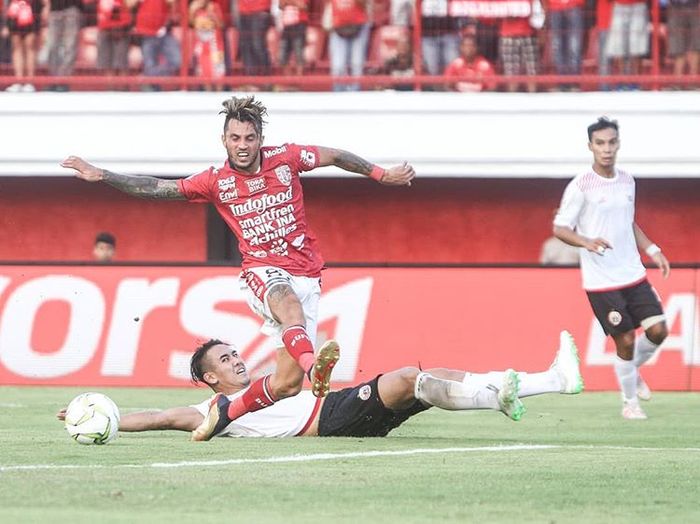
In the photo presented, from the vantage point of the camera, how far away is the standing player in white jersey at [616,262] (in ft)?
45.3

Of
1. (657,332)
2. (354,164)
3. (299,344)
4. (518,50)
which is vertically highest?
(518,50)

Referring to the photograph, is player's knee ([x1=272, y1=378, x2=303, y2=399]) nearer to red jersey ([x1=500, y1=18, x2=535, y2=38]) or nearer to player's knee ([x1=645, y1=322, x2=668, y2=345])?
player's knee ([x1=645, y1=322, x2=668, y2=345])

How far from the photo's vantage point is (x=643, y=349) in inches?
559

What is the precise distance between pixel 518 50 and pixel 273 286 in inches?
462

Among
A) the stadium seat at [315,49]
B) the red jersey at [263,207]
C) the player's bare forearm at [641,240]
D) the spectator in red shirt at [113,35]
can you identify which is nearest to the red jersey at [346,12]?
the stadium seat at [315,49]

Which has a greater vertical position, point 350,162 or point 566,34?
point 566,34

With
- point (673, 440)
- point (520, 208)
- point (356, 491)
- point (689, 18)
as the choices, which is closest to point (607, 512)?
point (356, 491)

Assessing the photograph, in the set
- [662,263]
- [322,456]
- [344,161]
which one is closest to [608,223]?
[662,263]

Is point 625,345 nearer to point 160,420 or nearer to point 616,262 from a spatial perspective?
point 616,262

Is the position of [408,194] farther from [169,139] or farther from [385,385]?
[385,385]

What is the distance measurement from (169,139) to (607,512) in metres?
16.4

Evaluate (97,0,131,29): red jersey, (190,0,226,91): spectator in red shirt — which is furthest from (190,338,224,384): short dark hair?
(97,0,131,29): red jersey

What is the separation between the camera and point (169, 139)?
22984 millimetres

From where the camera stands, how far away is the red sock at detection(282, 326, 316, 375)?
1038 centimetres
